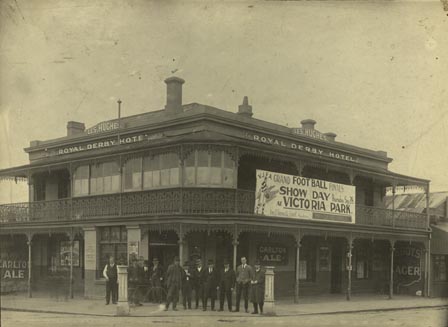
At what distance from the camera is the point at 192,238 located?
21.8m

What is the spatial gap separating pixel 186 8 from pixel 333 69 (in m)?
5.77

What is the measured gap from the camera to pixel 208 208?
20828 millimetres

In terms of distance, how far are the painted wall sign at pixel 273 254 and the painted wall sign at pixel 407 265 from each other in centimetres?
818

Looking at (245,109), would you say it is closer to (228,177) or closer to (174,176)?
(228,177)

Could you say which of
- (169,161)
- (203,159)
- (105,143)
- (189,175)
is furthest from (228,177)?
(105,143)

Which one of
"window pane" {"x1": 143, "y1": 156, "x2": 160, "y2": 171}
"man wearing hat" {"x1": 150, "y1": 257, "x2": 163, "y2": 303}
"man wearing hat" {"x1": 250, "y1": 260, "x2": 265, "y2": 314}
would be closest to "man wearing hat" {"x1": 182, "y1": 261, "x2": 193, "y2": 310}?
"man wearing hat" {"x1": 150, "y1": 257, "x2": 163, "y2": 303}

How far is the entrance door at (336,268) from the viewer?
91.0 feet

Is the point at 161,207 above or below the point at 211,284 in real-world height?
above

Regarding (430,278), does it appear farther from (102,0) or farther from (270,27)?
(102,0)

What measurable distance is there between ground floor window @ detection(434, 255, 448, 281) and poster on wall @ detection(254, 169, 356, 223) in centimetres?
722

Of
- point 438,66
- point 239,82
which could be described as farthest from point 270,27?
point 239,82

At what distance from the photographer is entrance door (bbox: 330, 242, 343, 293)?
91.0 feet

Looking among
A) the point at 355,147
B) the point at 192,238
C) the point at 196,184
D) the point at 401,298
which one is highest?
the point at 355,147

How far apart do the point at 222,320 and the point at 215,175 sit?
20.2ft
